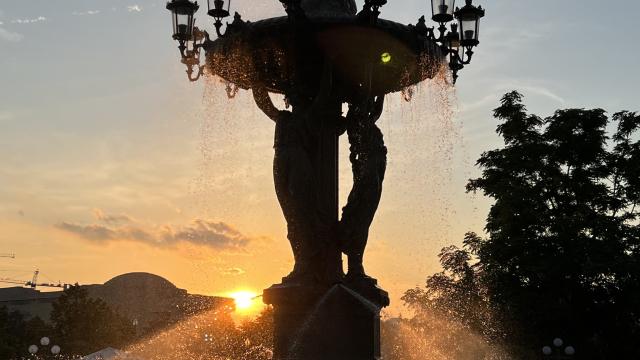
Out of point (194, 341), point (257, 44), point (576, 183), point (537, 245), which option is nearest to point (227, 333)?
point (194, 341)

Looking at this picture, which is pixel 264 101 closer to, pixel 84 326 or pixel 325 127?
pixel 325 127

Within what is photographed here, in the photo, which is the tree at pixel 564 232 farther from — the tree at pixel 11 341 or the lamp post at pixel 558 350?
the tree at pixel 11 341

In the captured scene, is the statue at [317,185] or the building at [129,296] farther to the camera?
the building at [129,296]

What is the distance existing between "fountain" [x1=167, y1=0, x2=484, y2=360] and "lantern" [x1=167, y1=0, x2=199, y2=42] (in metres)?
1.00

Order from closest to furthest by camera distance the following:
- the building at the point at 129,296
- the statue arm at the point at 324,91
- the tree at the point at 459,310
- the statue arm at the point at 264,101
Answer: the statue arm at the point at 324,91 → the statue arm at the point at 264,101 → the tree at the point at 459,310 → the building at the point at 129,296

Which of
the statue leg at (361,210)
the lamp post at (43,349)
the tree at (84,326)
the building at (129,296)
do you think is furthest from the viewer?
the building at (129,296)

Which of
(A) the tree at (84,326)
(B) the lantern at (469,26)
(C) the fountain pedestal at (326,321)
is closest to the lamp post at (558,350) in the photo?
(A) the tree at (84,326)

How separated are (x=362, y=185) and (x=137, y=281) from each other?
277 feet

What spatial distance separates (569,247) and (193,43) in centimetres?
2319

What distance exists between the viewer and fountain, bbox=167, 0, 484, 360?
10.8 meters

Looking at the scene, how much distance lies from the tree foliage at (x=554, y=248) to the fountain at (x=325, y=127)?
22197 mm

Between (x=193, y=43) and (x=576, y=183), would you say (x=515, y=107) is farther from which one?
(x=193, y=43)

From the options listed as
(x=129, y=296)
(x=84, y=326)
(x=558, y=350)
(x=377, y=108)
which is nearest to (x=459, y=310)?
(x=558, y=350)

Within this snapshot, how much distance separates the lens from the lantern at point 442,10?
1245 cm
